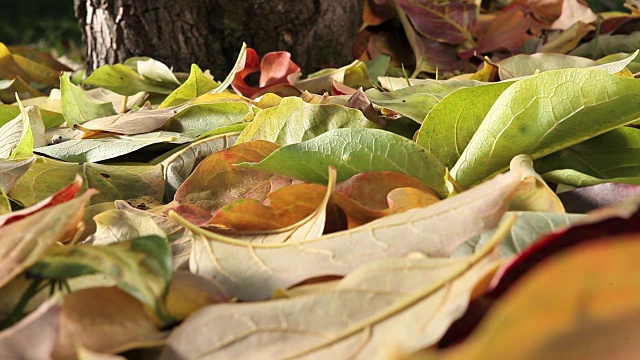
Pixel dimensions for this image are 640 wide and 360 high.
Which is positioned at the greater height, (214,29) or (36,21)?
(214,29)

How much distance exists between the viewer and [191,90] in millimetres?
801

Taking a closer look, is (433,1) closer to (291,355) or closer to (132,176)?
(132,176)

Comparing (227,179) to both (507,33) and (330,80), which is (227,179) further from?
(507,33)

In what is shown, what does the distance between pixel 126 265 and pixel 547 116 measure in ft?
0.98

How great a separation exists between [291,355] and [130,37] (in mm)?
844

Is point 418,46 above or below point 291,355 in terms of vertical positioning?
below

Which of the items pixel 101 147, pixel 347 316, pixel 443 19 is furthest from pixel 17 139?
pixel 443 19

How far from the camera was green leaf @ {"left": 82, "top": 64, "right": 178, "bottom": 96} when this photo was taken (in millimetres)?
950

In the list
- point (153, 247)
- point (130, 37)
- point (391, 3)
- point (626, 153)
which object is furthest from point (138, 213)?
point (391, 3)

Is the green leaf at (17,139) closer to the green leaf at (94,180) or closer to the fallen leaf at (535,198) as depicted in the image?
the green leaf at (94,180)

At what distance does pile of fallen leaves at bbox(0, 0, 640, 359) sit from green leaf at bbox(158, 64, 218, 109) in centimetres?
→ 5

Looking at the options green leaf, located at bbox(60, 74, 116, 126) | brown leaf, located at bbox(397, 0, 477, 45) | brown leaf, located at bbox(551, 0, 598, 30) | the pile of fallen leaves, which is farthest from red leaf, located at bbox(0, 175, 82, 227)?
brown leaf, located at bbox(551, 0, 598, 30)

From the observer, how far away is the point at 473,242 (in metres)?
0.37

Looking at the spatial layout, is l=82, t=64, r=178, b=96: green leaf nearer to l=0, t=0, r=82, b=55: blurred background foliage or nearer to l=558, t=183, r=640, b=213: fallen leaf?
l=558, t=183, r=640, b=213: fallen leaf
